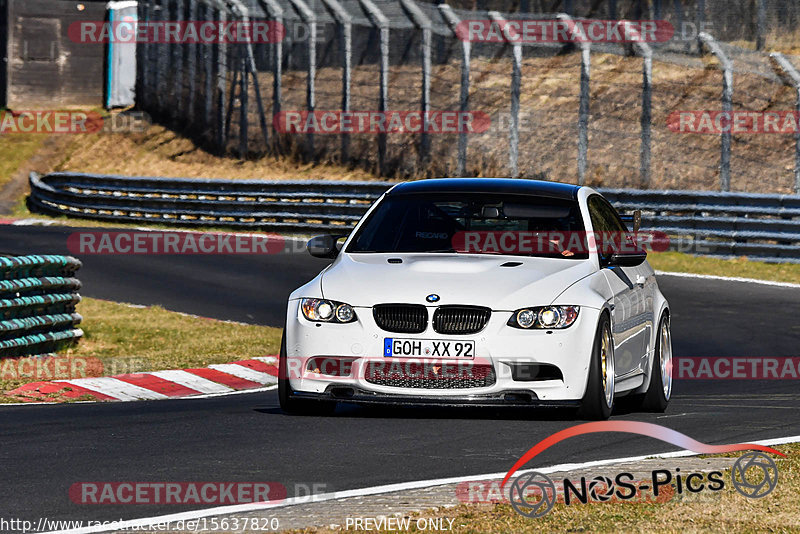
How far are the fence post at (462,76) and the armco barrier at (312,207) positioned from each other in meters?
1.89

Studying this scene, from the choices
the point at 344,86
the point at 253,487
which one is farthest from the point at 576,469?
the point at 344,86

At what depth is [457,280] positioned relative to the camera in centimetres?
942

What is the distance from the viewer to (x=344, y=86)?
102ft

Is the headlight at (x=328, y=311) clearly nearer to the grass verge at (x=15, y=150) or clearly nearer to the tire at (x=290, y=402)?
the tire at (x=290, y=402)

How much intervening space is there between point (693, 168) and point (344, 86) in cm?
776

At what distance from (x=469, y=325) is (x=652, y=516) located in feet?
9.29

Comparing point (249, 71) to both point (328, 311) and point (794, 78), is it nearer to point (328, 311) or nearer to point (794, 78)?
point (794, 78)

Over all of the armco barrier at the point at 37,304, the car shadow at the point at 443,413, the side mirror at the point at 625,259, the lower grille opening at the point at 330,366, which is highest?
the side mirror at the point at 625,259

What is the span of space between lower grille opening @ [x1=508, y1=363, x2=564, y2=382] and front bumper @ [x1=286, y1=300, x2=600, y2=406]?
2 centimetres

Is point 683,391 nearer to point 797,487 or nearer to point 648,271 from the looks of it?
point 648,271

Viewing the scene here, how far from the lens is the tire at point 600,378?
9.27m

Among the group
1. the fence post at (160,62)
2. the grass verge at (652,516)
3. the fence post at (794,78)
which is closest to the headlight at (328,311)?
the grass verge at (652,516)

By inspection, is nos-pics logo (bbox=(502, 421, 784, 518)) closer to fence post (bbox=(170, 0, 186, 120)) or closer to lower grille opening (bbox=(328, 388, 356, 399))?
lower grille opening (bbox=(328, 388, 356, 399))

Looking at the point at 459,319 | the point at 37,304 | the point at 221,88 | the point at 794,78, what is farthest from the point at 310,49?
the point at 459,319
